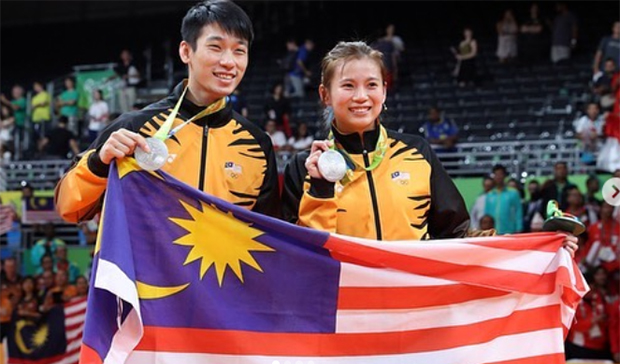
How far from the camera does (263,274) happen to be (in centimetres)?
338

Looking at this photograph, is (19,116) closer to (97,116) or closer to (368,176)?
(97,116)

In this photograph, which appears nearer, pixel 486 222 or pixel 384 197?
pixel 384 197

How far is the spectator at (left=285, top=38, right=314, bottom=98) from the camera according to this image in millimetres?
16453

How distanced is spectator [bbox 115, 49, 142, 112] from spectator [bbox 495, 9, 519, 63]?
19.9ft

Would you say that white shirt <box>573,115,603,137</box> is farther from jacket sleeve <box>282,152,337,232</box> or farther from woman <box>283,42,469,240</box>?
jacket sleeve <box>282,152,337,232</box>

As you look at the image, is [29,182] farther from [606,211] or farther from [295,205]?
[295,205]

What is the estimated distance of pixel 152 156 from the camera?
3.27 m

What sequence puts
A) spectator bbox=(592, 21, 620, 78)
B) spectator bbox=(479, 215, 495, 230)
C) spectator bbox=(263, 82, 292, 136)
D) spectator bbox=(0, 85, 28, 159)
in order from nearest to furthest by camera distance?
1. spectator bbox=(479, 215, 495, 230)
2. spectator bbox=(592, 21, 620, 78)
3. spectator bbox=(263, 82, 292, 136)
4. spectator bbox=(0, 85, 28, 159)

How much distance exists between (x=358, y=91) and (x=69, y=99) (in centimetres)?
1431

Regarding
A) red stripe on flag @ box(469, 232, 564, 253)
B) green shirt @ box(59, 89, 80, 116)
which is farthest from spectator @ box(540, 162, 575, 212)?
green shirt @ box(59, 89, 80, 116)

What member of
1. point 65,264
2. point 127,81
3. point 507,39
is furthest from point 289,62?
point 65,264

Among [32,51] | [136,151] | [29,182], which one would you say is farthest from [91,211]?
[32,51]

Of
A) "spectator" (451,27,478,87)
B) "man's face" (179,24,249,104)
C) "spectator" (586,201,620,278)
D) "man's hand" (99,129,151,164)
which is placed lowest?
"spectator" (586,201,620,278)

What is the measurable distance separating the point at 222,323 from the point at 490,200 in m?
7.02
